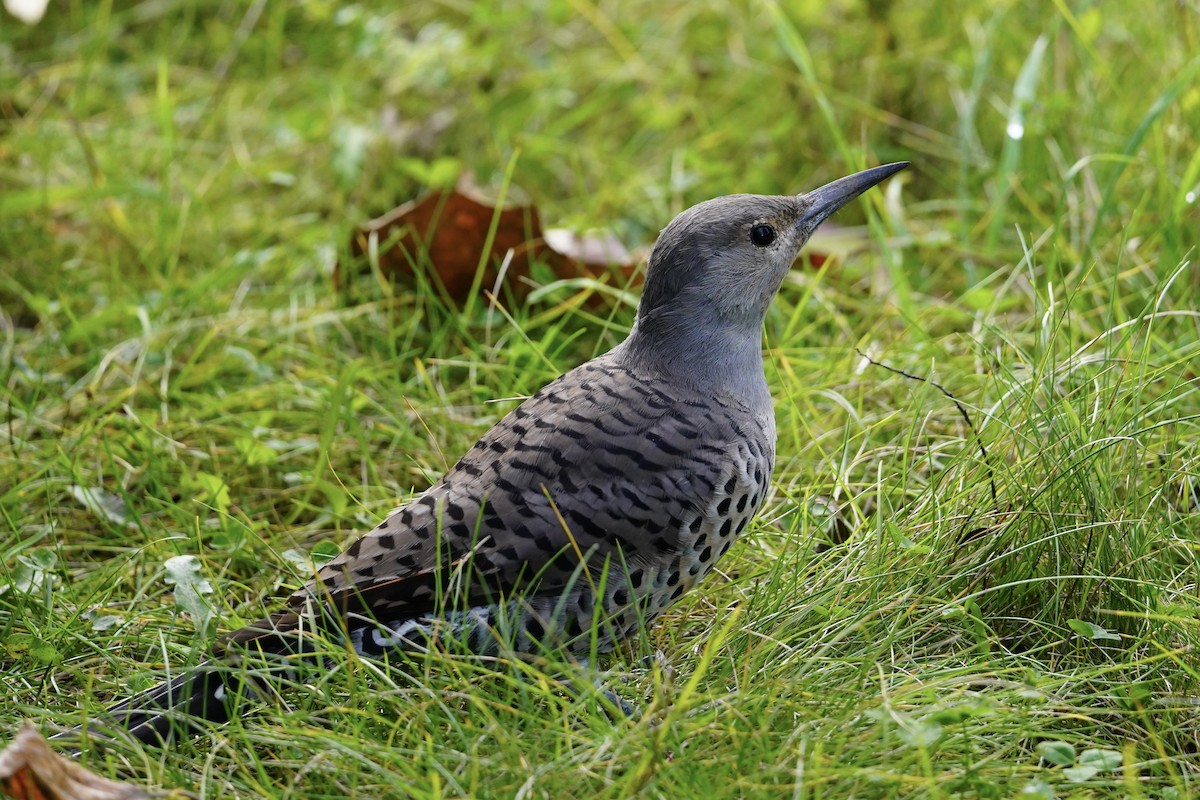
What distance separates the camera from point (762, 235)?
126 inches

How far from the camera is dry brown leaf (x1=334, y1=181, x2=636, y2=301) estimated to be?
4199 mm

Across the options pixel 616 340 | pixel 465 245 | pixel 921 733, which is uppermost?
pixel 465 245

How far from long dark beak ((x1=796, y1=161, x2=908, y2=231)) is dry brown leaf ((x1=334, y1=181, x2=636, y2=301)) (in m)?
1.03

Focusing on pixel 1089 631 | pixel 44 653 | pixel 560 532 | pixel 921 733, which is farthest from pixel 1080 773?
pixel 44 653

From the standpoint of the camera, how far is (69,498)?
11.9 ft

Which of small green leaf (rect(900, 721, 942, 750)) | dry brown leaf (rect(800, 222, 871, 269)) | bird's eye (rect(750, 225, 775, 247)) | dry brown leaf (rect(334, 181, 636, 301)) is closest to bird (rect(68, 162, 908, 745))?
bird's eye (rect(750, 225, 775, 247))

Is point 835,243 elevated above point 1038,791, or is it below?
above

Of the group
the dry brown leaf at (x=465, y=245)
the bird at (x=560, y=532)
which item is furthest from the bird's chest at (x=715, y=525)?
the dry brown leaf at (x=465, y=245)

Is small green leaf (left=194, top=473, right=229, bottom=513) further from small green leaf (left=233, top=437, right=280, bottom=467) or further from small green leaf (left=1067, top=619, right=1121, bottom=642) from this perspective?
small green leaf (left=1067, top=619, right=1121, bottom=642)

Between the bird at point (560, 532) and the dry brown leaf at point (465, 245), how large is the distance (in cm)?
119

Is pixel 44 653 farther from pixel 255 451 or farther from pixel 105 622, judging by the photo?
pixel 255 451

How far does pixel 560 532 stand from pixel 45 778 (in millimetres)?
1088

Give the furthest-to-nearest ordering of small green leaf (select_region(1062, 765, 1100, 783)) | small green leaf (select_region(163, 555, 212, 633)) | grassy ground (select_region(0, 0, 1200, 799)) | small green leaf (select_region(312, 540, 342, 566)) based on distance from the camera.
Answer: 1. small green leaf (select_region(312, 540, 342, 566))
2. small green leaf (select_region(163, 555, 212, 633))
3. grassy ground (select_region(0, 0, 1200, 799))
4. small green leaf (select_region(1062, 765, 1100, 783))

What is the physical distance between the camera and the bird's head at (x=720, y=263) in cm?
311
